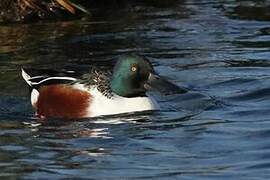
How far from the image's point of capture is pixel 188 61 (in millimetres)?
12195

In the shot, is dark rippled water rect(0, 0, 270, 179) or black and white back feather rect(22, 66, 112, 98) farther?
black and white back feather rect(22, 66, 112, 98)

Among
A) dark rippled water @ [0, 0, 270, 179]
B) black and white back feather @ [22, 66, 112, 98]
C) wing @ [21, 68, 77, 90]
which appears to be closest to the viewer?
dark rippled water @ [0, 0, 270, 179]

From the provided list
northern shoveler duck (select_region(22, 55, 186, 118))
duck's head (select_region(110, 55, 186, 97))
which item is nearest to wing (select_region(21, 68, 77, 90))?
northern shoveler duck (select_region(22, 55, 186, 118))

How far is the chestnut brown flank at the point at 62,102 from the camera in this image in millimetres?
9586

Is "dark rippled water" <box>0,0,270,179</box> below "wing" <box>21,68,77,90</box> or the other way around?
below

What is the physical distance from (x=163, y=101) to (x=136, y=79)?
2.56 feet

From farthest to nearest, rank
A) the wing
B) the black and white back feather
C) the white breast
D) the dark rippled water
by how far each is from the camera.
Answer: the wing → the black and white back feather → the white breast → the dark rippled water

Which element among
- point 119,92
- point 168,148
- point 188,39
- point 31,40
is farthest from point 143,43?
point 168,148

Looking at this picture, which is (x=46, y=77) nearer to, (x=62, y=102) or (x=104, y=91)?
(x=62, y=102)

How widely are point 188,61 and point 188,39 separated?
1.29m

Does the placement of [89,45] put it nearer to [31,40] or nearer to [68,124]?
[31,40]

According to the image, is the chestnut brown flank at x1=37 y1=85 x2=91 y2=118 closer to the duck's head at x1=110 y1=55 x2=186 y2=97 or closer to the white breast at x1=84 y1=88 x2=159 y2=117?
the white breast at x1=84 y1=88 x2=159 y2=117

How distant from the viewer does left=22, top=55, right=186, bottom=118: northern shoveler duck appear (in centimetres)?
959

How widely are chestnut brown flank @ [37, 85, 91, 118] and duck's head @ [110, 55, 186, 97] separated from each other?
389 mm
